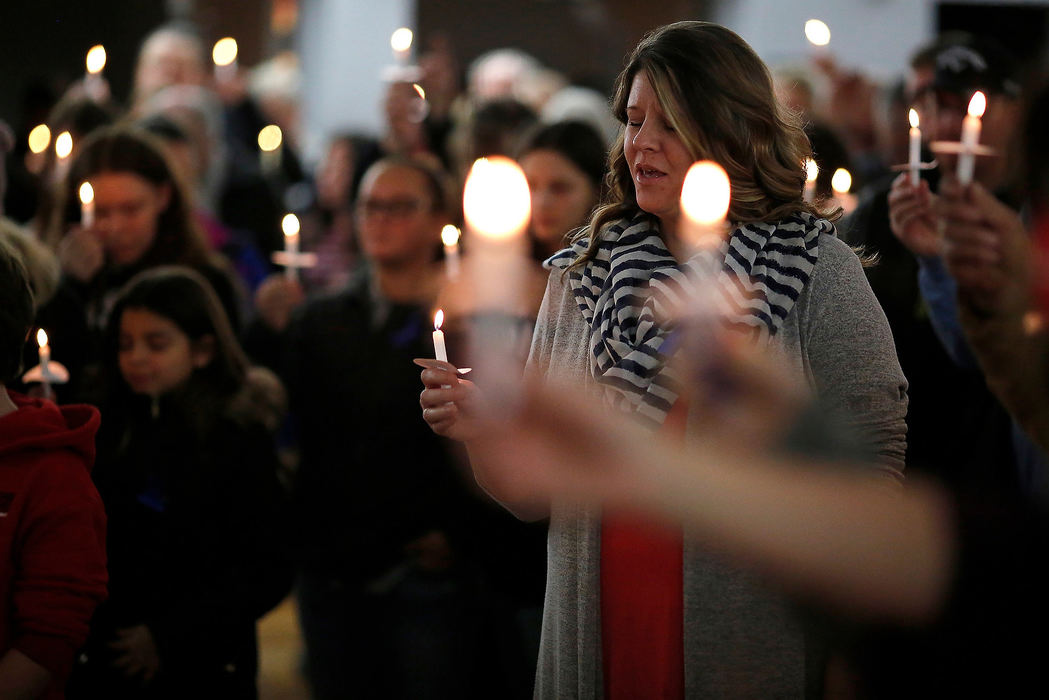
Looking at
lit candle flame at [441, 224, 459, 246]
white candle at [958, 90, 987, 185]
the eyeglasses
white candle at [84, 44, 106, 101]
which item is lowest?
lit candle flame at [441, 224, 459, 246]

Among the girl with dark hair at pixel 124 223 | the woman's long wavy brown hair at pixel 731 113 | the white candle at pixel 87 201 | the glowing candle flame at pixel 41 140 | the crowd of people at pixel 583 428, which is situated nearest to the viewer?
the crowd of people at pixel 583 428

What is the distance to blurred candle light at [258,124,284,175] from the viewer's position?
616 centimetres

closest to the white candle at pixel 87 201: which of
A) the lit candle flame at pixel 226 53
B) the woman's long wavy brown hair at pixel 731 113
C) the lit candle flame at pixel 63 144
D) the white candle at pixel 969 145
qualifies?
the lit candle flame at pixel 63 144

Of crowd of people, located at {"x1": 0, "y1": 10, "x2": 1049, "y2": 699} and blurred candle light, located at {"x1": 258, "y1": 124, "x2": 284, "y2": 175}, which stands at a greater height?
blurred candle light, located at {"x1": 258, "y1": 124, "x2": 284, "y2": 175}

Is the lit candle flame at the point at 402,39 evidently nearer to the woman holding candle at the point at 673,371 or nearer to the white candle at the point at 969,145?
the woman holding candle at the point at 673,371

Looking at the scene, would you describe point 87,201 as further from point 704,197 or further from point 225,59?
point 225,59

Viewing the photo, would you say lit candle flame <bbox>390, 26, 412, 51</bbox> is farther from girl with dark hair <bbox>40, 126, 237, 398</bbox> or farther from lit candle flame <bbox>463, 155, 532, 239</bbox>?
lit candle flame <bbox>463, 155, 532, 239</bbox>

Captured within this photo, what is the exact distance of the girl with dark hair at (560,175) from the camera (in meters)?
3.15

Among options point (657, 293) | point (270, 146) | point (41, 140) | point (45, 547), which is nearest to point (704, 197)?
point (657, 293)

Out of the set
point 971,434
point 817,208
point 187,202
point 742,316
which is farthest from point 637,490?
point 187,202

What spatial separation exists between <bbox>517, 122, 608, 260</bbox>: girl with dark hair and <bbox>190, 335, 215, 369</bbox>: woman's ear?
2.81ft

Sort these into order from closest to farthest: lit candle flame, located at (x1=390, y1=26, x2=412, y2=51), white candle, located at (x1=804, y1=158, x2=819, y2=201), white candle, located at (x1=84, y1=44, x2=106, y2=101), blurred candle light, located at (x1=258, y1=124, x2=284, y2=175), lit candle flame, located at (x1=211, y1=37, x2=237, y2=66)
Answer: white candle, located at (x1=804, y1=158, x2=819, y2=201) < white candle, located at (x1=84, y1=44, x2=106, y2=101) < lit candle flame, located at (x1=390, y1=26, x2=412, y2=51) < lit candle flame, located at (x1=211, y1=37, x2=237, y2=66) < blurred candle light, located at (x1=258, y1=124, x2=284, y2=175)

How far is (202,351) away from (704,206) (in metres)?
1.89

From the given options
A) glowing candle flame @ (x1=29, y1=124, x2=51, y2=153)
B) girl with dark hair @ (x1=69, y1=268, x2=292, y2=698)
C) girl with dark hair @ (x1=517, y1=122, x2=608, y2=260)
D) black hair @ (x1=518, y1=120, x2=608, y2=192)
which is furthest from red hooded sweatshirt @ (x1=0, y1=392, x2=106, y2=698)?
glowing candle flame @ (x1=29, y1=124, x2=51, y2=153)
